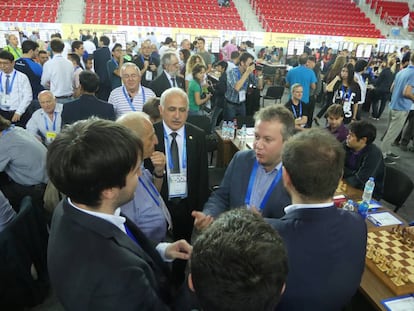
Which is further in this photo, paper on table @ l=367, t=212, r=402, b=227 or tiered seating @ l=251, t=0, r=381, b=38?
tiered seating @ l=251, t=0, r=381, b=38

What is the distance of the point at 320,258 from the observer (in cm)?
110

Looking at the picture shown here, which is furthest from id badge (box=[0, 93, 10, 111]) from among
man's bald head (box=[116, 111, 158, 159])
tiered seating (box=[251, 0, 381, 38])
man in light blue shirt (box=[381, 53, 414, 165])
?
tiered seating (box=[251, 0, 381, 38])

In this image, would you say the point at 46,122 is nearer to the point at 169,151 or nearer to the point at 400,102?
the point at 169,151

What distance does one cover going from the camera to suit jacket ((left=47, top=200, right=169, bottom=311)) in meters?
0.91

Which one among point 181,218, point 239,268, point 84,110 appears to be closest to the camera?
point 239,268

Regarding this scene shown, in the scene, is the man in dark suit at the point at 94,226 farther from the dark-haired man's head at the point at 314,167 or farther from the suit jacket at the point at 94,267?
the dark-haired man's head at the point at 314,167

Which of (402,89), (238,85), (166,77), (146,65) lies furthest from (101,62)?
(402,89)

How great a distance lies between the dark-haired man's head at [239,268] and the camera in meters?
0.70

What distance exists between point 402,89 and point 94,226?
5.86 m

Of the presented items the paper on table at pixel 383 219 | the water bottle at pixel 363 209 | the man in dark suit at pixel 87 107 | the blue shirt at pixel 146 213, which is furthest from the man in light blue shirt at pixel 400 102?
the blue shirt at pixel 146 213

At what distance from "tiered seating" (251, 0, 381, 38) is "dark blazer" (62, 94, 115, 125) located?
1535cm

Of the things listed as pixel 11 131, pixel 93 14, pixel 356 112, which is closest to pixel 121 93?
pixel 11 131

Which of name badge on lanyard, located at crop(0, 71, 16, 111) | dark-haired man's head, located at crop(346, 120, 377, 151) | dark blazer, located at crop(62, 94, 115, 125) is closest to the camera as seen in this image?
dark-haired man's head, located at crop(346, 120, 377, 151)

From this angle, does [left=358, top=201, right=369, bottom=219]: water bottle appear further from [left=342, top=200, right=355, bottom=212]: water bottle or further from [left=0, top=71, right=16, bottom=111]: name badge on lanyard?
[left=0, top=71, right=16, bottom=111]: name badge on lanyard
